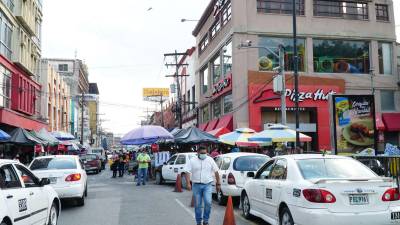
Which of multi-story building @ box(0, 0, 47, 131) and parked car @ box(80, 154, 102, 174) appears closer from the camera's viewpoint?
multi-story building @ box(0, 0, 47, 131)

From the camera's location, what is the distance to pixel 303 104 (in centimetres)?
3422

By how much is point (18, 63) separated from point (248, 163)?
23460 mm

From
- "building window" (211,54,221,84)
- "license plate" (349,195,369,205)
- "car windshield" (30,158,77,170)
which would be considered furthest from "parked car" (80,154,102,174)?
"license plate" (349,195,369,205)

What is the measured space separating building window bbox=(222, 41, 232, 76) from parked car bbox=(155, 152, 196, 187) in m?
15.1

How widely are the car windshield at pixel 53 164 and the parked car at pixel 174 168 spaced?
22.7ft

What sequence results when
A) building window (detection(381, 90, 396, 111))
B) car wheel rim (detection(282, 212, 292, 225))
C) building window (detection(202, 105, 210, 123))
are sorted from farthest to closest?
1. building window (detection(202, 105, 210, 123))
2. building window (detection(381, 90, 396, 111))
3. car wheel rim (detection(282, 212, 292, 225))

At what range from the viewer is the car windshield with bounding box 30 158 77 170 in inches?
565

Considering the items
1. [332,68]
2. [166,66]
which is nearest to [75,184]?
[332,68]

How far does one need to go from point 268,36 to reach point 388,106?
11.0 m

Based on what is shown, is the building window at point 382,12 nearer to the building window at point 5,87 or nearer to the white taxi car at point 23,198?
the building window at point 5,87

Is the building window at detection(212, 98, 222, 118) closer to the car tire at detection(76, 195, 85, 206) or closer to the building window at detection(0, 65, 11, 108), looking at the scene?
the building window at detection(0, 65, 11, 108)

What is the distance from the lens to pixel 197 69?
5197cm

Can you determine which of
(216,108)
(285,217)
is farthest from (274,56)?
(285,217)

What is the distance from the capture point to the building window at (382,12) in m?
38.7
